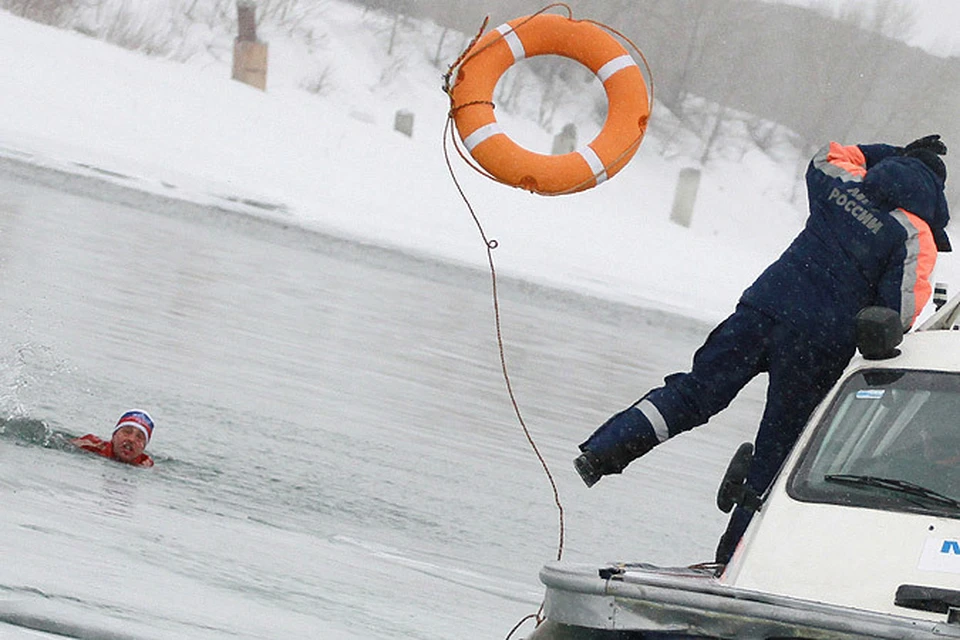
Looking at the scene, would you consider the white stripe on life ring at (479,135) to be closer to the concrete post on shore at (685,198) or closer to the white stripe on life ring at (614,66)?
the white stripe on life ring at (614,66)

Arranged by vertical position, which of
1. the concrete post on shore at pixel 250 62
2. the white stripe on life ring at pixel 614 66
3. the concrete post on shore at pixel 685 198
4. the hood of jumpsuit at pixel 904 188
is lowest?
the concrete post on shore at pixel 685 198

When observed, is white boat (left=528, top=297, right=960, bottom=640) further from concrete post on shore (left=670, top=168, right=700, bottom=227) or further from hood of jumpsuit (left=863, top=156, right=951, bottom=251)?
concrete post on shore (left=670, top=168, right=700, bottom=227)

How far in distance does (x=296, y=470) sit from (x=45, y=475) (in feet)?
5.41

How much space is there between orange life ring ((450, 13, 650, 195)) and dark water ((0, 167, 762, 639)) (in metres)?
1.67

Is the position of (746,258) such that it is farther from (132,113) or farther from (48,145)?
(48,145)

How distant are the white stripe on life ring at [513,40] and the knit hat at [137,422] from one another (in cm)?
230

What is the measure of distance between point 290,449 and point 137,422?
4.23ft

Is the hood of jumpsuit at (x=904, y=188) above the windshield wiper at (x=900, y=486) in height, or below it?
above

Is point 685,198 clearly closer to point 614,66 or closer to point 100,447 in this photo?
point 614,66

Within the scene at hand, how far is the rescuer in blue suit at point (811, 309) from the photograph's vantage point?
6566mm

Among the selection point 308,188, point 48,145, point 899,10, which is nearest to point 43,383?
point 48,145

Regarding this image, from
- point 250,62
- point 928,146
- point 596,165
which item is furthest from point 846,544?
point 250,62

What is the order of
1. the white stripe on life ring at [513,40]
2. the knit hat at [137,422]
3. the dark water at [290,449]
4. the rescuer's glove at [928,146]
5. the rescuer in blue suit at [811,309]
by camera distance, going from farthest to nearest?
the knit hat at [137,422], the white stripe on life ring at [513,40], the rescuer's glove at [928,146], the dark water at [290,449], the rescuer in blue suit at [811,309]

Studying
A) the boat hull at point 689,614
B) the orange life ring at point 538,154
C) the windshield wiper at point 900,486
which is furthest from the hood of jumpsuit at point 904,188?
the boat hull at point 689,614
